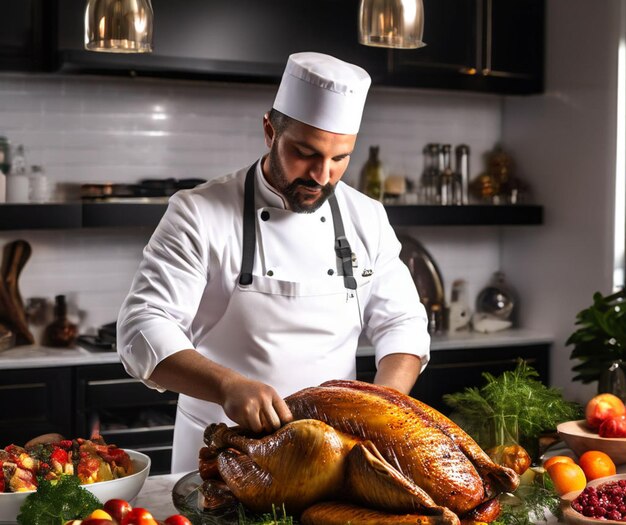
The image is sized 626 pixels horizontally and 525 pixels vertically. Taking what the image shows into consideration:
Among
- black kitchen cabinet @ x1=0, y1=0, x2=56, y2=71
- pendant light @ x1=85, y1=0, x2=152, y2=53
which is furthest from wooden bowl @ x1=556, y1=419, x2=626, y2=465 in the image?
black kitchen cabinet @ x1=0, y1=0, x2=56, y2=71

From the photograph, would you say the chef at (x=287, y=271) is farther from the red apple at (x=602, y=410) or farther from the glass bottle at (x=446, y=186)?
the glass bottle at (x=446, y=186)

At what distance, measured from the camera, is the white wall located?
428 cm

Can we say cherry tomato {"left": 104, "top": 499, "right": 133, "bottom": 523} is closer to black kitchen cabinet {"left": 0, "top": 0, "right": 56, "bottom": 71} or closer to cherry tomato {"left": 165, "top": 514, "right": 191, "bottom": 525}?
cherry tomato {"left": 165, "top": 514, "right": 191, "bottom": 525}

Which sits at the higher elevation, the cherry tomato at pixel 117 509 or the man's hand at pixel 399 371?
the man's hand at pixel 399 371

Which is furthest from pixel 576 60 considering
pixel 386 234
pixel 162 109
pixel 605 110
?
pixel 386 234

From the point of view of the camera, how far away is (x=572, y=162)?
14.8 feet

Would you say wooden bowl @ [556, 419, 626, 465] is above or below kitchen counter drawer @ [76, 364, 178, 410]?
above

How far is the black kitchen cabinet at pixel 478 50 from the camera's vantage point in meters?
4.40

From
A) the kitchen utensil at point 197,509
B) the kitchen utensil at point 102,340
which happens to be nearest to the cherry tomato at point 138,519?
the kitchen utensil at point 197,509

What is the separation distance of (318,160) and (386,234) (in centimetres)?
50

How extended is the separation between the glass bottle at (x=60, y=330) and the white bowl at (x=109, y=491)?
226cm

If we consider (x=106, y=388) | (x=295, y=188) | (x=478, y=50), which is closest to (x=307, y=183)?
(x=295, y=188)

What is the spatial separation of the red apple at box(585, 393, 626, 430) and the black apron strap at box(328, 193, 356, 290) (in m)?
0.66

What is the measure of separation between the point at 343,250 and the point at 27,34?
2004 millimetres
